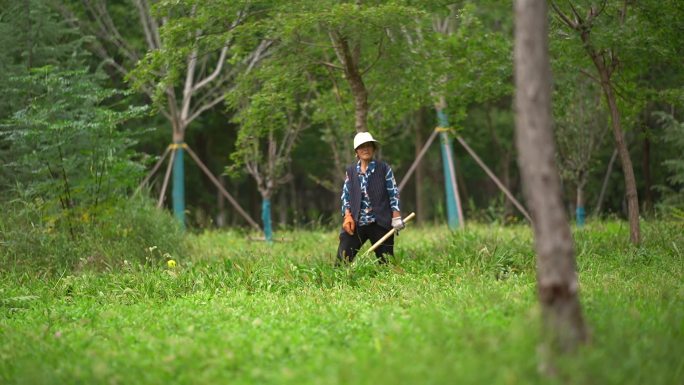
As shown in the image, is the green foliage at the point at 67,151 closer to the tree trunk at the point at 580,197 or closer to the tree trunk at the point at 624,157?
the tree trunk at the point at 624,157

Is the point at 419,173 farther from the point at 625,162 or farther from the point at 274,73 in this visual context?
the point at 625,162

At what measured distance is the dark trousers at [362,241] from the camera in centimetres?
960

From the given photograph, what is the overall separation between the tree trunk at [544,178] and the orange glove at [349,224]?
16.0 ft

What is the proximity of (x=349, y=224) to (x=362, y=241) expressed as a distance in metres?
0.34

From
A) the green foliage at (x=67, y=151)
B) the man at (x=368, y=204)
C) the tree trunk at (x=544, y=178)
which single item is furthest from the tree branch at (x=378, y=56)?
the tree trunk at (x=544, y=178)

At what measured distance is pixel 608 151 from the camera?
24.6m

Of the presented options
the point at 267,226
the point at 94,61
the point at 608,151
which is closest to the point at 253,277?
the point at 267,226

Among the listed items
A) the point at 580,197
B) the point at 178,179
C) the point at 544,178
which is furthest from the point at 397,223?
the point at 580,197

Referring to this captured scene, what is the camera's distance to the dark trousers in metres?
9.60

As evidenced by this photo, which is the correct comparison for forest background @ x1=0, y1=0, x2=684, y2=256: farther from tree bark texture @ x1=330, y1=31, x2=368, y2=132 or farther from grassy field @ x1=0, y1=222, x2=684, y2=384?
grassy field @ x1=0, y1=222, x2=684, y2=384

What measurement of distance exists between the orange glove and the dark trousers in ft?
0.33

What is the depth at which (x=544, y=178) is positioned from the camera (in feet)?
15.1

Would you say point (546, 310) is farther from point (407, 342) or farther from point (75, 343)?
point (75, 343)

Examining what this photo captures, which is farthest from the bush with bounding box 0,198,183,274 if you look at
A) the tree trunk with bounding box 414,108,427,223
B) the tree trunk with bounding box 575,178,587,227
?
the tree trunk with bounding box 414,108,427,223
